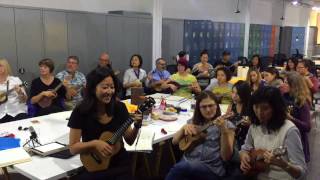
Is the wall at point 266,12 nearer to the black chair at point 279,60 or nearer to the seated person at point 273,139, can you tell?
the black chair at point 279,60

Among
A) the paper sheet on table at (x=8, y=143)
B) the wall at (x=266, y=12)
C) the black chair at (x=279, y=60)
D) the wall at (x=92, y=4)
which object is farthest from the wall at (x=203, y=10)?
the paper sheet on table at (x=8, y=143)

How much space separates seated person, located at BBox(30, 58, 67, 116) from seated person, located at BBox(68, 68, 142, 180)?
1.91 meters

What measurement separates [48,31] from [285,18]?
1044 cm

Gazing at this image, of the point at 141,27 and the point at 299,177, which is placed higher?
the point at 141,27

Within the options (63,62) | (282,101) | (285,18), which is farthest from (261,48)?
(282,101)

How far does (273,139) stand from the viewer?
2.23 meters

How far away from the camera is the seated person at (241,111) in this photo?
9.45 ft

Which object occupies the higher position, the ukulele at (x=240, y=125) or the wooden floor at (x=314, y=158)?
the ukulele at (x=240, y=125)

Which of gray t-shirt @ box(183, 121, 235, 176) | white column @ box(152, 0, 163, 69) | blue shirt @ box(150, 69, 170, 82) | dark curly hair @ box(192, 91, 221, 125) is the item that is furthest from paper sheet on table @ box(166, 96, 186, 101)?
white column @ box(152, 0, 163, 69)

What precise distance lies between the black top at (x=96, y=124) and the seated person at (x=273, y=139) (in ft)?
2.90

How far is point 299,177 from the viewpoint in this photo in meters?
2.12

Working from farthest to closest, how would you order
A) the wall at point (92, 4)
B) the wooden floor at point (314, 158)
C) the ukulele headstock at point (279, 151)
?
the wall at point (92, 4)
the wooden floor at point (314, 158)
the ukulele headstock at point (279, 151)

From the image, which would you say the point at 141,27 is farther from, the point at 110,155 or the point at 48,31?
the point at 110,155

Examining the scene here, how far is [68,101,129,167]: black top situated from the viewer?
2203 millimetres
